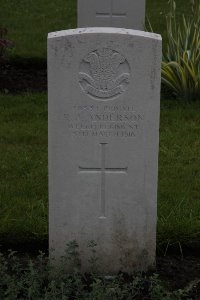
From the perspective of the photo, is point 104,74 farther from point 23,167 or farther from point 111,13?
point 111,13

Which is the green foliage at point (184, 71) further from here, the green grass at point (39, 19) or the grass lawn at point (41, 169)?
the green grass at point (39, 19)

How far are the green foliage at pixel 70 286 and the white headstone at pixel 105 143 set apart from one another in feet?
0.48

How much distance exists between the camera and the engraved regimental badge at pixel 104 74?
13.1 feet

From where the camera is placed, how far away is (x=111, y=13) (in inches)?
363

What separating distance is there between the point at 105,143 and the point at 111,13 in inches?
212

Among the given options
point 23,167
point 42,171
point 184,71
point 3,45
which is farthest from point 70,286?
point 3,45

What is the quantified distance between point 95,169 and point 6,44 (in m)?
4.71

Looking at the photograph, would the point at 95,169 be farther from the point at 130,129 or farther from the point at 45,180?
the point at 45,180

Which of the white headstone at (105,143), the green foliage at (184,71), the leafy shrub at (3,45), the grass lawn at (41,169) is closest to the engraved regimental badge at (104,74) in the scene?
the white headstone at (105,143)

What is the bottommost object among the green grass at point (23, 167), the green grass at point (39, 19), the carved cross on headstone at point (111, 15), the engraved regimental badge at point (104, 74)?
the green grass at point (23, 167)

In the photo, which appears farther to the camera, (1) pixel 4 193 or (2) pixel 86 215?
(1) pixel 4 193

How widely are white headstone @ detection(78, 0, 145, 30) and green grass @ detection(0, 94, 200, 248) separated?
156cm

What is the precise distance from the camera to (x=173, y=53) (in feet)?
27.6

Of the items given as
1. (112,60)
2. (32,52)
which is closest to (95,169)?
(112,60)
